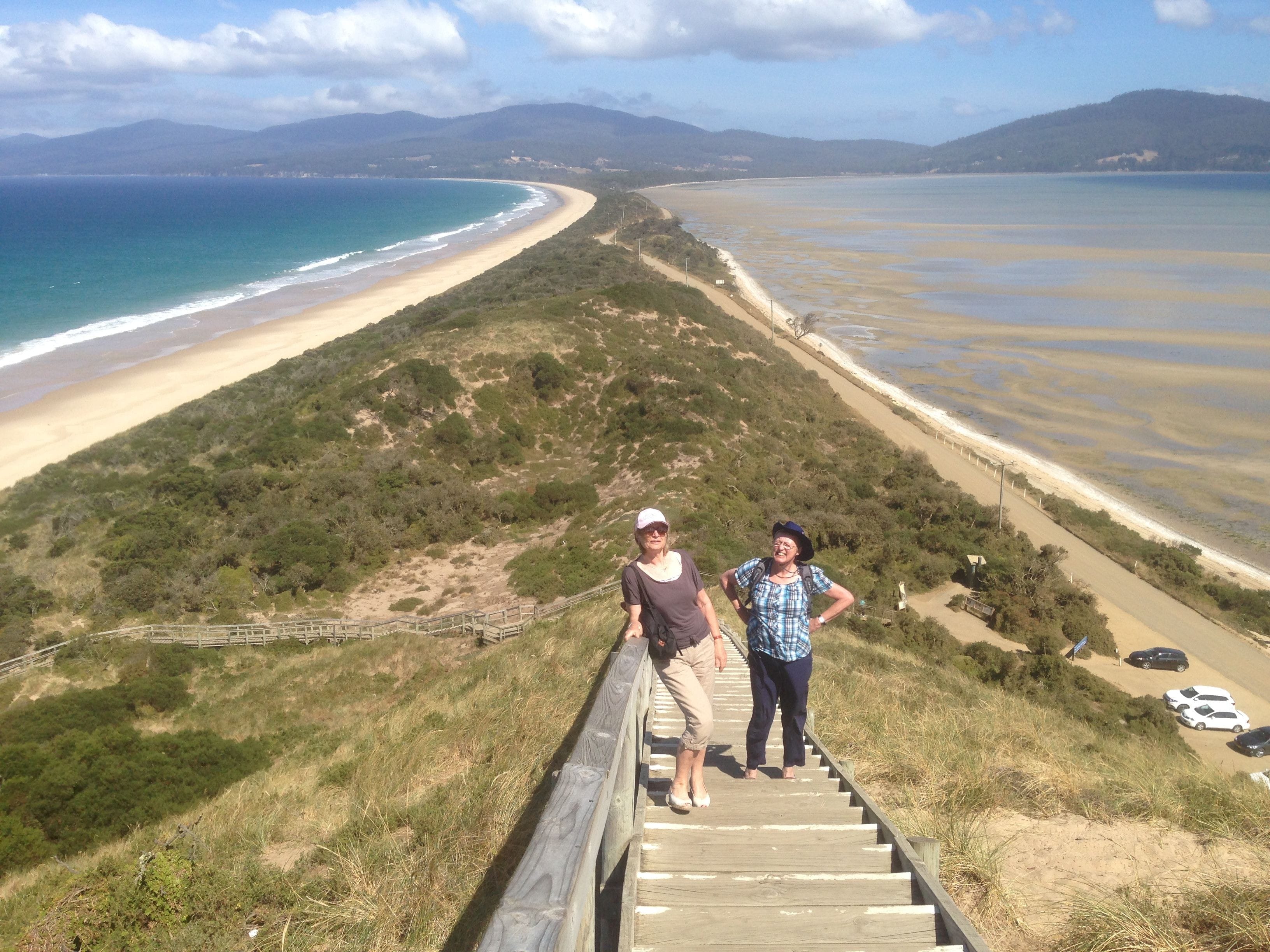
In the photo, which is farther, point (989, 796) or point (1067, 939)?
point (989, 796)

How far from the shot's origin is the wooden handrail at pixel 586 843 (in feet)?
6.46

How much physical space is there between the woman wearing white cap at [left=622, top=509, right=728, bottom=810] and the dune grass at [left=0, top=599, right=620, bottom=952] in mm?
1020

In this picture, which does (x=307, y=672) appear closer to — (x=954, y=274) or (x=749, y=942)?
(x=749, y=942)

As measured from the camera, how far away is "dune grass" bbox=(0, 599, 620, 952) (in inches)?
151

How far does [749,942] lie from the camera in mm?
2924

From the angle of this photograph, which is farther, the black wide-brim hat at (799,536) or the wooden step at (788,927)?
the black wide-brim hat at (799,536)

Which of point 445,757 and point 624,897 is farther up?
point 624,897

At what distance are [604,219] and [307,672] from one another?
99.3 meters

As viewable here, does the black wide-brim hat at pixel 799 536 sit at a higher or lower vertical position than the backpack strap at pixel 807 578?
higher

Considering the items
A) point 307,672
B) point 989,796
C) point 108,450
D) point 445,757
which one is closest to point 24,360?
point 108,450

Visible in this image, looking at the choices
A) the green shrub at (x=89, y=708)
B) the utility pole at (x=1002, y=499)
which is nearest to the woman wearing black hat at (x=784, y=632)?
the green shrub at (x=89, y=708)

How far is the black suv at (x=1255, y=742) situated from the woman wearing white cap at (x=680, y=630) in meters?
16.0

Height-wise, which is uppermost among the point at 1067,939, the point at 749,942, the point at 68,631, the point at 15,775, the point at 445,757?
the point at 749,942

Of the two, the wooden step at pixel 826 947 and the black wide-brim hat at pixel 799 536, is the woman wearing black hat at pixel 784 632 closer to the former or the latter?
the black wide-brim hat at pixel 799 536
